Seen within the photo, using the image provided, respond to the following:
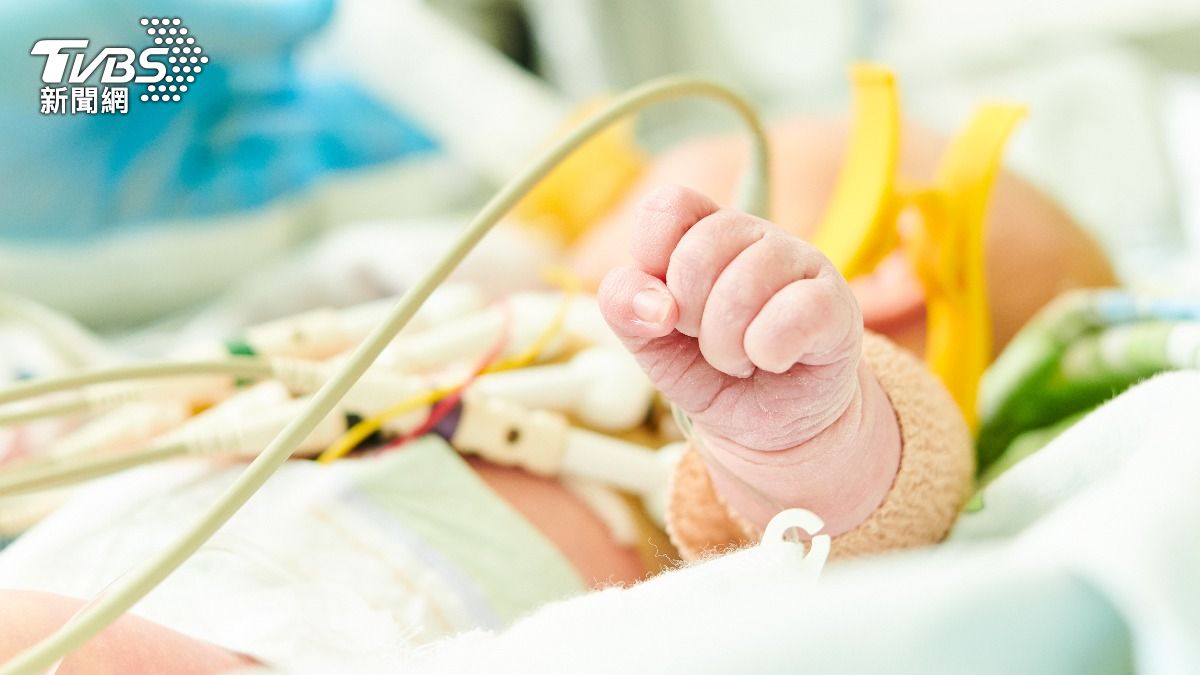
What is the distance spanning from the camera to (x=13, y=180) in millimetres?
888

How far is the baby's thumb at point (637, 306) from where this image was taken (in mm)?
356

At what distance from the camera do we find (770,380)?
377mm

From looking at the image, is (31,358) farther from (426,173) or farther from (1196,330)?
(1196,330)

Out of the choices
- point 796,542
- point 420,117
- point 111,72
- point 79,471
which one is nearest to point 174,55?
point 111,72

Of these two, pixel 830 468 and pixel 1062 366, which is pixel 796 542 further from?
pixel 1062 366

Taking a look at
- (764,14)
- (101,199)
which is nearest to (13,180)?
(101,199)

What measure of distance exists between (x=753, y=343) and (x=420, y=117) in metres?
0.93

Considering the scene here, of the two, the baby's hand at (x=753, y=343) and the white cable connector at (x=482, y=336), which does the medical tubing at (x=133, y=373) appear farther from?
the baby's hand at (x=753, y=343)

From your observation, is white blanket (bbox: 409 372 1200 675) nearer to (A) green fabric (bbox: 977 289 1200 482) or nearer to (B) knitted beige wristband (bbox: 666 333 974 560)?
(B) knitted beige wristband (bbox: 666 333 974 560)

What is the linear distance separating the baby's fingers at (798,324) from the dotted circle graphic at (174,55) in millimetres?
527

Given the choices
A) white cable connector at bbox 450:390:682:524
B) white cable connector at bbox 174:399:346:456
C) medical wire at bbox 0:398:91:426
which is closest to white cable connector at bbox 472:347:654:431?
white cable connector at bbox 450:390:682:524

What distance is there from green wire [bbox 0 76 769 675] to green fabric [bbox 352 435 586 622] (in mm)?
157

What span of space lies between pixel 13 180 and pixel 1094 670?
3.11 feet

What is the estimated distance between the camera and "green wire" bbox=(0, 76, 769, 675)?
0.33 meters
